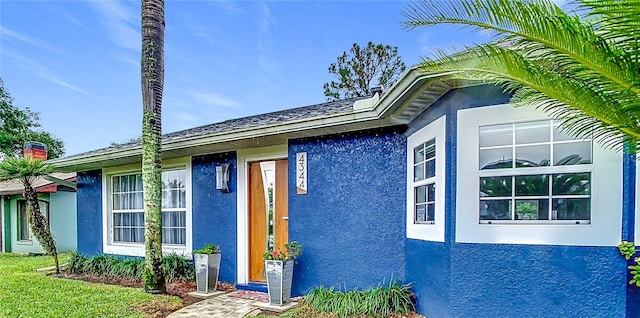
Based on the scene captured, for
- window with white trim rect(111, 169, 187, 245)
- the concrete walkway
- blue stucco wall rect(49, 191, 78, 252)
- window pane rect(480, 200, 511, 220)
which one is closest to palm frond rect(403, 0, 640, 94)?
window pane rect(480, 200, 511, 220)

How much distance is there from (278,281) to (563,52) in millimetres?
5233

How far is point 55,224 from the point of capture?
54.3 ft

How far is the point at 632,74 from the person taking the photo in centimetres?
285

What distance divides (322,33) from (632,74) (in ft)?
53.1

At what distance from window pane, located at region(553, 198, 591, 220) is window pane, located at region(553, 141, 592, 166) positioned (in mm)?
399

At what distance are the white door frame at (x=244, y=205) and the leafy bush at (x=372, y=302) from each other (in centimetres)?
246

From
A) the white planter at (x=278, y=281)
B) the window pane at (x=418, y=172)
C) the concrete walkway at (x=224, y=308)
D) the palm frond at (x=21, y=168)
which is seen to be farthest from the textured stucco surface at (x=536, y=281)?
the palm frond at (x=21, y=168)

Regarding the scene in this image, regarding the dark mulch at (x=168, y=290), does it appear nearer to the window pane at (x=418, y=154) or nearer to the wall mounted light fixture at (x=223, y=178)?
the wall mounted light fixture at (x=223, y=178)

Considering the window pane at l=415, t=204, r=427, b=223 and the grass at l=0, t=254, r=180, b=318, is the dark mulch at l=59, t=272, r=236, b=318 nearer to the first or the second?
the grass at l=0, t=254, r=180, b=318

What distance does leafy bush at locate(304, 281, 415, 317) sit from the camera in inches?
225

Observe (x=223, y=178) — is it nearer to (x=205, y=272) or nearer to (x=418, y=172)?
(x=205, y=272)

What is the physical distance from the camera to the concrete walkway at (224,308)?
20.5 ft

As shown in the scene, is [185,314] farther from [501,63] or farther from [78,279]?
[501,63]

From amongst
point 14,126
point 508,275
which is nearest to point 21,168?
point 508,275
